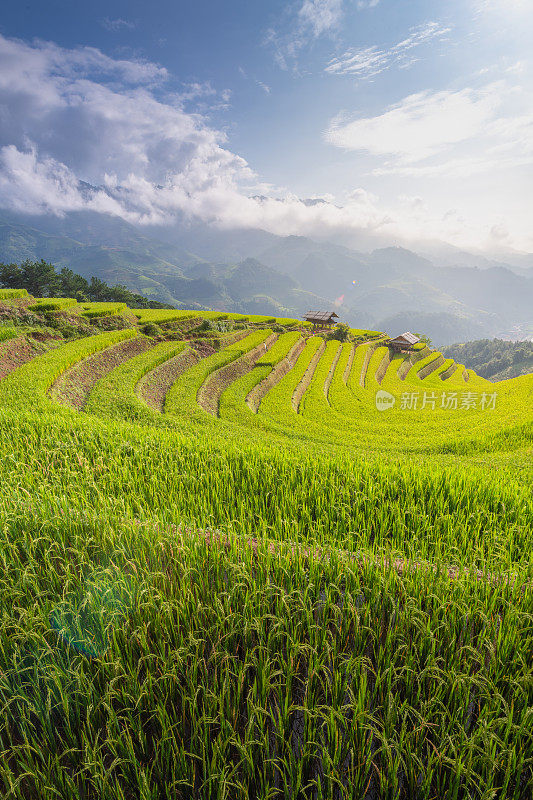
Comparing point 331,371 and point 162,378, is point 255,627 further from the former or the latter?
point 331,371

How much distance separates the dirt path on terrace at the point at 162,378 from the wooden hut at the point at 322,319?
117 feet

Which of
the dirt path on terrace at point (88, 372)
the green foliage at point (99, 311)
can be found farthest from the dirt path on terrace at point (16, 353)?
the green foliage at point (99, 311)

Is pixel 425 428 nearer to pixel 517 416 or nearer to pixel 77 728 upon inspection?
pixel 517 416

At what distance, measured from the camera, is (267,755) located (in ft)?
6.95

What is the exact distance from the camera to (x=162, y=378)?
922 inches

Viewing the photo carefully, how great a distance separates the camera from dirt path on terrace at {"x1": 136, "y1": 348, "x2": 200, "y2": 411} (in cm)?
2008

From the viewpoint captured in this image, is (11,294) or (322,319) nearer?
(11,294)

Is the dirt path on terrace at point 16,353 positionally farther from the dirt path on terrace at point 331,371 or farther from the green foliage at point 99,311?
the dirt path on terrace at point 331,371

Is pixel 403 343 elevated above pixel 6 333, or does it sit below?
above

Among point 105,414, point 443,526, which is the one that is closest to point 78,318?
point 105,414

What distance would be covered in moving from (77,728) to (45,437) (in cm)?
683

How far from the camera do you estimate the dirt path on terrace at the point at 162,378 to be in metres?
20.1

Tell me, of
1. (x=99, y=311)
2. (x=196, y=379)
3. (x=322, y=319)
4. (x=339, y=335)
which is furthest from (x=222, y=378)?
(x=322, y=319)

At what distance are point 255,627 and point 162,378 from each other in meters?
22.2
